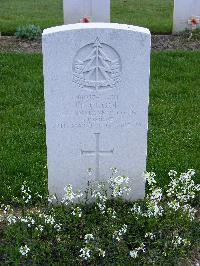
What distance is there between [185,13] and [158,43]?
881 millimetres

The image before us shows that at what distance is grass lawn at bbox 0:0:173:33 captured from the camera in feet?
36.5

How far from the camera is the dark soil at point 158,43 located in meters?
9.50

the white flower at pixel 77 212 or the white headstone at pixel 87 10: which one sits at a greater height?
the white headstone at pixel 87 10

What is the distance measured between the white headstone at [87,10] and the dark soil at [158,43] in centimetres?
82

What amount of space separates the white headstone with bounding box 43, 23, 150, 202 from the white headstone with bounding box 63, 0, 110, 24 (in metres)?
5.94

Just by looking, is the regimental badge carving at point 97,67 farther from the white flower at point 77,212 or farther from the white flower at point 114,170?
the white flower at point 77,212

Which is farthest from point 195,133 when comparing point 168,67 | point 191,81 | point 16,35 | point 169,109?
point 16,35

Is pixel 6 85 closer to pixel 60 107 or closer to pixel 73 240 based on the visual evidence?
pixel 60 107

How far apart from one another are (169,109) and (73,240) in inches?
128

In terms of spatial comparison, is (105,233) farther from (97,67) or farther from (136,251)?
(97,67)

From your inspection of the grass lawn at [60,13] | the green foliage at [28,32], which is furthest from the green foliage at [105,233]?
the grass lawn at [60,13]

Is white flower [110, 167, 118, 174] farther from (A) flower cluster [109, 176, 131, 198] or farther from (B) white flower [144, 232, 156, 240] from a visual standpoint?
(B) white flower [144, 232, 156, 240]

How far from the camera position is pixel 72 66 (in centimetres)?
429

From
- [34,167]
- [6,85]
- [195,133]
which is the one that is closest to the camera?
[34,167]
